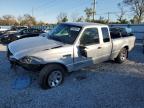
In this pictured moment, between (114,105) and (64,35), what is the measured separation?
2859 mm

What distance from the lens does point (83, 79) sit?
663 cm

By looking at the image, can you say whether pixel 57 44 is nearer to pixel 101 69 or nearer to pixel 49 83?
pixel 49 83

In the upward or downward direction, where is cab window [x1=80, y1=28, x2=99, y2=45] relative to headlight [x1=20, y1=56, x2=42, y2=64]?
upward

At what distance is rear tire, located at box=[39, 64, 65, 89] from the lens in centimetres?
549

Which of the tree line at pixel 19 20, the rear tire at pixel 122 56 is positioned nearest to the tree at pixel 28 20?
the tree line at pixel 19 20

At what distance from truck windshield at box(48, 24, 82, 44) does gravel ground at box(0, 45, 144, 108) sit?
1.30m

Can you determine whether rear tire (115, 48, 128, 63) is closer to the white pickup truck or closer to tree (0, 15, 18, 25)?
the white pickup truck

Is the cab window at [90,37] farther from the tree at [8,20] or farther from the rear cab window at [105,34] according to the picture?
the tree at [8,20]

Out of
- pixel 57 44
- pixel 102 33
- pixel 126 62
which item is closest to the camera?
pixel 57 44

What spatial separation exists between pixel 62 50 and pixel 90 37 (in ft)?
4.28

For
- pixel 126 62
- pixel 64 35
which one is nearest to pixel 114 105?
pixel 64 35

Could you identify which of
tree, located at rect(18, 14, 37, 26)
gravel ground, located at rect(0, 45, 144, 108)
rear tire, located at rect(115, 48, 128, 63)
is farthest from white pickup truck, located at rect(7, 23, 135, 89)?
tree, located at rect(18, 14, 37, 26)

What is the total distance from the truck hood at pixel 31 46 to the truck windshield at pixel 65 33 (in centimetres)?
31

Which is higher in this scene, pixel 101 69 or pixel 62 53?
pixel 62 53
